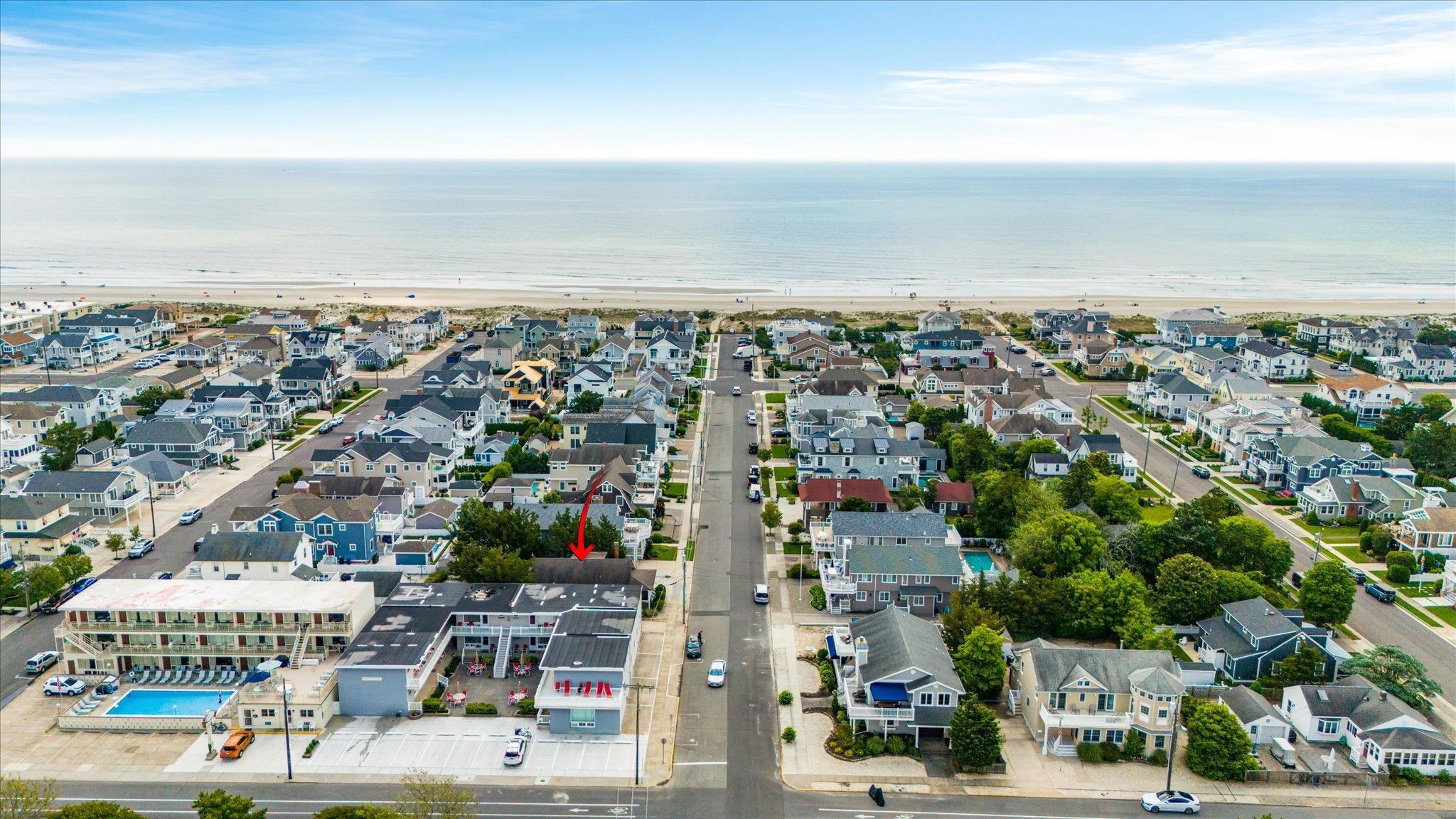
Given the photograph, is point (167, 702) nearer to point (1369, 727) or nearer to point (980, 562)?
point (980, 562)

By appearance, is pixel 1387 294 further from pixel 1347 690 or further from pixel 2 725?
pixel 2 725

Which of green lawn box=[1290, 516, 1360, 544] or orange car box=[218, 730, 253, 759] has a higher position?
green lawn box=[1290, 516, 1360, 544]

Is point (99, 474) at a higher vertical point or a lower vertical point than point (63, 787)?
higher

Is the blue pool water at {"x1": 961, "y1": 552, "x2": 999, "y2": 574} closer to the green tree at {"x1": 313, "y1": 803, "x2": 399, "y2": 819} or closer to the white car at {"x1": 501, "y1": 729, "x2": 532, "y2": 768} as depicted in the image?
the white car at {"x1": 501, "y1": 729, "x2": 532, "y2": 768}

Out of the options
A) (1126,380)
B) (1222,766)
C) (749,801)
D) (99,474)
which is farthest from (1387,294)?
(99,474)

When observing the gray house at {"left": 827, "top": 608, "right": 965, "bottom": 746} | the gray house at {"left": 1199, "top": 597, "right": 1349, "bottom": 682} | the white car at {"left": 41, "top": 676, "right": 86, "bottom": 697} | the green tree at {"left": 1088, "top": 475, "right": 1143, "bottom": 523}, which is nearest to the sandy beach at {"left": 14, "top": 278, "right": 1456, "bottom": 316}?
the green tree at {"left": 1088, "top": 475, "right": 1143, "bottom": 523}

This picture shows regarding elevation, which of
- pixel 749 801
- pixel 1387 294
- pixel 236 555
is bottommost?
pixel 749 801

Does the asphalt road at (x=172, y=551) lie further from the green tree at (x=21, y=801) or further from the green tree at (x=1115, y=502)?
the green tree at (x=1115, y=502)
